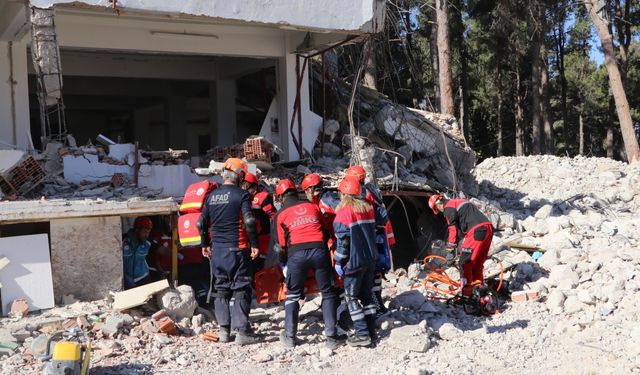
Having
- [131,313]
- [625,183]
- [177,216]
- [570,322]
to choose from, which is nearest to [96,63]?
[177,216]

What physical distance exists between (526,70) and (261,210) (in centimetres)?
2859

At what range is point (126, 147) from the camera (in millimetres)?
11242

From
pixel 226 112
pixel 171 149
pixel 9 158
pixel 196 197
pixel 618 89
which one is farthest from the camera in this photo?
pixel 618 89

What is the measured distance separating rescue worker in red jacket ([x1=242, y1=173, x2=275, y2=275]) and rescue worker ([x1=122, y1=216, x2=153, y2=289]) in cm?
143

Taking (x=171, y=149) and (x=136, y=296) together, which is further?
(x=171, y=149)

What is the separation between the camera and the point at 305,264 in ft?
24.6

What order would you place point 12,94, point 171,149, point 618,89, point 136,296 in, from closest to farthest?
point 136,296 → point 12,94 → point 171,149 → point 618,89

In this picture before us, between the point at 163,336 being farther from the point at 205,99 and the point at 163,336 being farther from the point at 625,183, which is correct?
the point at 625,183

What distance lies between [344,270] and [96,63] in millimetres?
9549

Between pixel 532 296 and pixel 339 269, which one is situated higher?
pixel 339 269

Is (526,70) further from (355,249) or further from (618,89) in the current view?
(355,249)

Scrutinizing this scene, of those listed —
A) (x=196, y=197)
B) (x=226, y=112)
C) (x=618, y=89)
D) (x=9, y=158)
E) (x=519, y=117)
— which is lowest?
(x=196, y=197)

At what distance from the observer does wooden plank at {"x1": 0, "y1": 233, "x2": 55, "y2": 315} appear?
8102 mm

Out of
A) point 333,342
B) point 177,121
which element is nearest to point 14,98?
point 333,342
